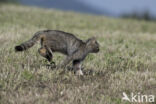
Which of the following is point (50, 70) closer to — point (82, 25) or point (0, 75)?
point (0, 75)

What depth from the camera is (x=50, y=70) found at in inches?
340

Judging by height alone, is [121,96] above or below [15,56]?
below

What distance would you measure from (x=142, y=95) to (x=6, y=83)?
120 inches

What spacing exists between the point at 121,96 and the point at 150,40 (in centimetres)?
1399

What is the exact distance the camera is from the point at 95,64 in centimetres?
1032

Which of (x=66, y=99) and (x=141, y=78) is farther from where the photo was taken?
(x=141, y=78)

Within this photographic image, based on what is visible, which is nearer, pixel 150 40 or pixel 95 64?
pixel 95 64

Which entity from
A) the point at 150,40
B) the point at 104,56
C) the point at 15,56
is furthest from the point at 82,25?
the point at 15,56

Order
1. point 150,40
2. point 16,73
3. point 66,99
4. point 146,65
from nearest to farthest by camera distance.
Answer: point 66,99 < point 16,73 < point 146,65 < point 150,40

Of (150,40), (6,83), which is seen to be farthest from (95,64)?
(150,40)

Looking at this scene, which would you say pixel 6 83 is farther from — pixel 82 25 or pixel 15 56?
pixel 82 25

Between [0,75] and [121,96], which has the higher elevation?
Answer: [0,75]

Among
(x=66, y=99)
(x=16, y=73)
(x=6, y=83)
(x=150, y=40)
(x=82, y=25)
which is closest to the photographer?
(x=66, y=99)

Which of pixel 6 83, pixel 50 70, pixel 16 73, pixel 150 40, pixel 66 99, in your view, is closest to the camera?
pixel 66 99
